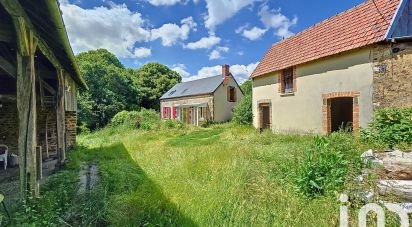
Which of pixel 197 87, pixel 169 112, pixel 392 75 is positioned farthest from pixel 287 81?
pixel 169 112

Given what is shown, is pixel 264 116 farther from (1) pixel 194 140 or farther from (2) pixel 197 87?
(2) pixel 197 87

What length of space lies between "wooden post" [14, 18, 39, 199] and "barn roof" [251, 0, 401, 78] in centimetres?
988

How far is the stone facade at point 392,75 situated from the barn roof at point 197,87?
1705 centimetres

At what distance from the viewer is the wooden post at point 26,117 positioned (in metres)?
4.21

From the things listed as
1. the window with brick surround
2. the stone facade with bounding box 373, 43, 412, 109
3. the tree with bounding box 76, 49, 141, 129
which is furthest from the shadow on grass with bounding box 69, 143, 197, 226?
the tree with bounding box 76, 49, 141, 129

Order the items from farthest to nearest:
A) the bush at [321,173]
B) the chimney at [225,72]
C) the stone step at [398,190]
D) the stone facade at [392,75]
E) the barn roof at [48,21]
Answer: the chimney at [225,72], the stone facade at [392,75], the bush at [321,173], the stone step at [398,190], the barn roof at [48,21]

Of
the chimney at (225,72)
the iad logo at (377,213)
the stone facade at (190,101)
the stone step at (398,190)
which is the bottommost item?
the iad logo at (377,213)

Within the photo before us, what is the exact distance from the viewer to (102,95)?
27.0 m

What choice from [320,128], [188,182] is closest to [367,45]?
[320,128]

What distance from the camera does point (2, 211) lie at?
395cm

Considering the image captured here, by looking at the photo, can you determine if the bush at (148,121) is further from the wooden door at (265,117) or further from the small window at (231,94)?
the wooden door at (265,117)

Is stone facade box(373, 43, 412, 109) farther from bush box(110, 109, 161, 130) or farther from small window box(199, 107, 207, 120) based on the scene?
small window box(199, 107, 207, 120)

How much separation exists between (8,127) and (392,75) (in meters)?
12.9

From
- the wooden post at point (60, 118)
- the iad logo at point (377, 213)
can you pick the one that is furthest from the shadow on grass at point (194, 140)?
the iad logo at point (377, 213)
